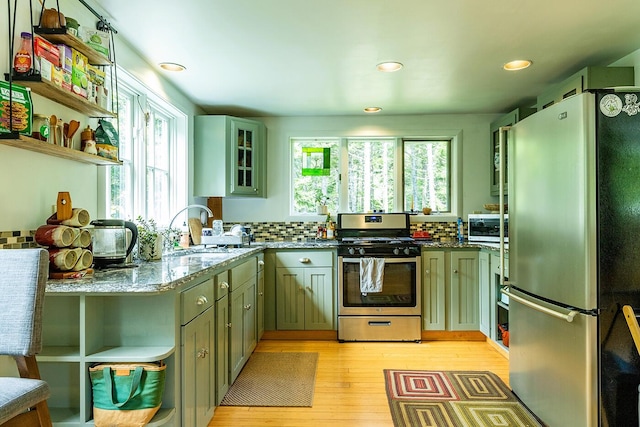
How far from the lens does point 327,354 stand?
3.43m

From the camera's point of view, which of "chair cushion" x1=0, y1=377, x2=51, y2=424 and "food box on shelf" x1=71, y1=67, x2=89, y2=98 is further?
"food box on shelf" x1=71, y1=67, x2=89, y2=98

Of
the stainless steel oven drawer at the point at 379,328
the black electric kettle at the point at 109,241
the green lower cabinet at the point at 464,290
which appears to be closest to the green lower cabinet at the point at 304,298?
the stainless steel oven drawer at the point at 379,328

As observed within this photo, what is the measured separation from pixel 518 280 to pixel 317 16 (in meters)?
1.86

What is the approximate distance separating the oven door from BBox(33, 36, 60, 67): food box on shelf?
2.64 meters

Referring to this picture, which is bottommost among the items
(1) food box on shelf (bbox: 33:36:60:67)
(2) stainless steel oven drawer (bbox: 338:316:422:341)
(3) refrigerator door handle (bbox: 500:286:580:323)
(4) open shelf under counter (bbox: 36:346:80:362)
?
(2) stainless steel oven drawer (bbox: 338:316:422:341)

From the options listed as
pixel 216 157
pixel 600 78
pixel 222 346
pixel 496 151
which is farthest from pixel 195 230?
pixel 600 78

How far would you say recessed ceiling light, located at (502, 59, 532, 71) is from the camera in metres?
2.79

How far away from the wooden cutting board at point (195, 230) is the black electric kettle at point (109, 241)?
154 cm

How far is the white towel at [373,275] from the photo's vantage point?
3.70 meters

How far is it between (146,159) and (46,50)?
4.34 feet

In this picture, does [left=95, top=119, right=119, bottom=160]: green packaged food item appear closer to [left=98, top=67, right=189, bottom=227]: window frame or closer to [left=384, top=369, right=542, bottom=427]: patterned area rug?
[left=98, top=67, right=189, bottom=227]: window frame

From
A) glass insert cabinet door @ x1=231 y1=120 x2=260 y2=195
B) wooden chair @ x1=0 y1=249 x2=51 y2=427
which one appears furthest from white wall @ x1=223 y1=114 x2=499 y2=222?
wooden chair @ x1=0 y1=249 x2=51 y2=427

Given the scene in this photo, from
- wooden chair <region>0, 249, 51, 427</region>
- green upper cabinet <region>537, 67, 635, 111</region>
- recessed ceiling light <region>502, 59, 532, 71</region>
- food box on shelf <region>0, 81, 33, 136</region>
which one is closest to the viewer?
wooden chair <region>0, 249, 51, 427</region>

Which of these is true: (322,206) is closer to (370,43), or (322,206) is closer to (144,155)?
(144,155)
